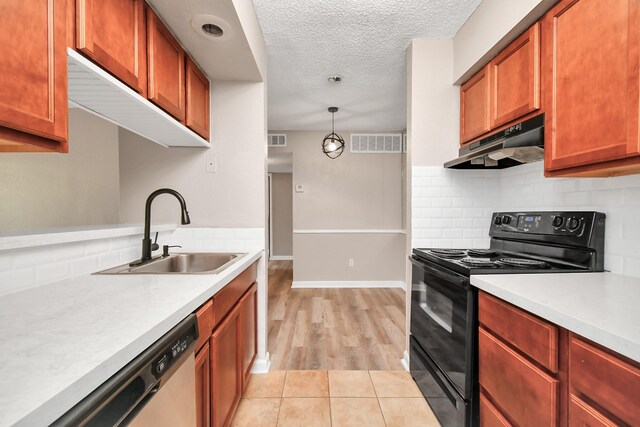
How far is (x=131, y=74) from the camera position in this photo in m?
1.23

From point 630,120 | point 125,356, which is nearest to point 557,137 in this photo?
point 630,120

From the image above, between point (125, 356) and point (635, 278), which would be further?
point (635, 278)

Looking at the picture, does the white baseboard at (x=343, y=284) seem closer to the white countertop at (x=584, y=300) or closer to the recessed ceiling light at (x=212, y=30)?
the white countertop at (x=584, y=300)

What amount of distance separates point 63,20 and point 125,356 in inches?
38.9

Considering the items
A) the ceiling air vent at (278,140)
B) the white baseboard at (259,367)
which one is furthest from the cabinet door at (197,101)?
the ceiling air vent at (278,140)

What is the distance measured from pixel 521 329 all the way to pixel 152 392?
1182 mm

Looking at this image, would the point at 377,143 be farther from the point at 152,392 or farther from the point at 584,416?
the point at 152,392

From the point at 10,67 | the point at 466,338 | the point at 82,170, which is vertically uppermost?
the point at 10,67

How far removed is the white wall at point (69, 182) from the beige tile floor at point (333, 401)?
58.1 inches

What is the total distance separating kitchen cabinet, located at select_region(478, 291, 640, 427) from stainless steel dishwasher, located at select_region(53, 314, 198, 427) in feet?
3.70

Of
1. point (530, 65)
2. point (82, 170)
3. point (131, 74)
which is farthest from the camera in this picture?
point (82, 170)

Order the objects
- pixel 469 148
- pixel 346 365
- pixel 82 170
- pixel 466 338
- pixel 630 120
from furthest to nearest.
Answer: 1. pixel 346 365
2. pixel 469 148
3. pixel 82 170
4. pixel 466 338
5. pixel 630 120

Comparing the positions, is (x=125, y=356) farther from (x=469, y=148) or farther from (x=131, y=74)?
(x=469, y=148)

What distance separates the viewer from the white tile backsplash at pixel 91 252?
1.04m
